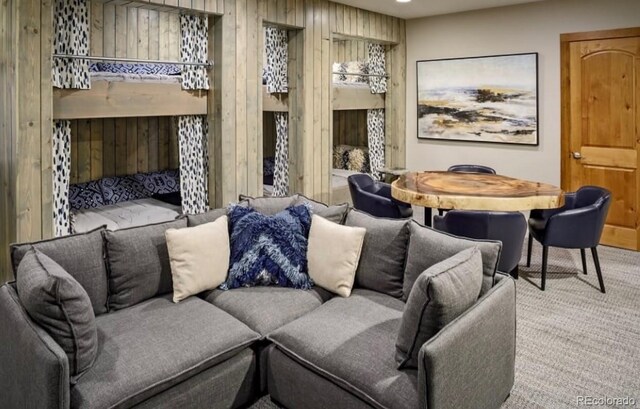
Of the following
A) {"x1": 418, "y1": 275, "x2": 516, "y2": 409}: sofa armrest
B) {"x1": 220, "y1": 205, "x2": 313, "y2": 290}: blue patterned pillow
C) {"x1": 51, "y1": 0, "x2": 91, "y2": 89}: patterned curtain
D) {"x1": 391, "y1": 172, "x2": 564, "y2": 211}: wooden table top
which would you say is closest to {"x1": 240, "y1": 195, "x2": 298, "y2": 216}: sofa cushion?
{"x1": 220, "y1": 205, "x2": 313, "y2": 290}: blue patterned pillow

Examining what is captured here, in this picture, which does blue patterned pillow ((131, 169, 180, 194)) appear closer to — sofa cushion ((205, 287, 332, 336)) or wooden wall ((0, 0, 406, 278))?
wooden wall ((0, 0, 406, 278))

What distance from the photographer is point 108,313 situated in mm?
2479

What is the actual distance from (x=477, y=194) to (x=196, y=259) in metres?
2.22


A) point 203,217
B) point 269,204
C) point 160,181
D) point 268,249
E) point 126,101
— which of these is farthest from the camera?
point 160,181

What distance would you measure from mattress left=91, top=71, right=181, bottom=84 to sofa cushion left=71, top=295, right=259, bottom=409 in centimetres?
215

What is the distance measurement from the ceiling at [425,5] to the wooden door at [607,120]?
36.8 inches

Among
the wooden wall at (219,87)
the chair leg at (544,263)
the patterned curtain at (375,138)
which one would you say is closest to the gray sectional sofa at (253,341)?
the wooden wall at (219,87)

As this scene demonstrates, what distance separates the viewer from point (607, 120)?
515 centimetres

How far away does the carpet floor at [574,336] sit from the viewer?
2506mm

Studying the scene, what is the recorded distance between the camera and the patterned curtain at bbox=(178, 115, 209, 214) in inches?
180

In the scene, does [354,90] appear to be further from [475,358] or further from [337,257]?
[475,358]

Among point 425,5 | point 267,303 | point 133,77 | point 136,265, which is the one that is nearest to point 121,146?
point 133,77

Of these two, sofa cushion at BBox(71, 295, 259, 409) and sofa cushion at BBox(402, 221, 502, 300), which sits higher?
sofa cushion at BBox(402, 221, 502, 300)

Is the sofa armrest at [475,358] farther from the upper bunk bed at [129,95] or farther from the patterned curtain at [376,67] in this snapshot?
the patterned curtain at [376,67]
